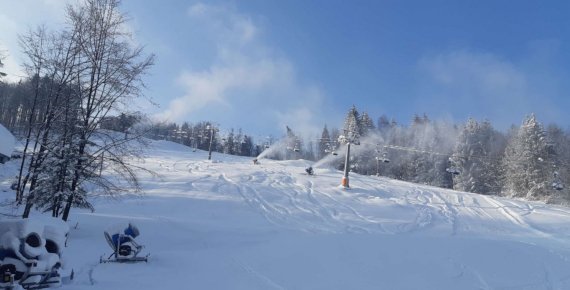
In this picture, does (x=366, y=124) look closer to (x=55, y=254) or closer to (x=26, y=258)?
(x=55, y=254)

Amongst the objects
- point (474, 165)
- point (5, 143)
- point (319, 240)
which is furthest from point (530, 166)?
point (5, 143)

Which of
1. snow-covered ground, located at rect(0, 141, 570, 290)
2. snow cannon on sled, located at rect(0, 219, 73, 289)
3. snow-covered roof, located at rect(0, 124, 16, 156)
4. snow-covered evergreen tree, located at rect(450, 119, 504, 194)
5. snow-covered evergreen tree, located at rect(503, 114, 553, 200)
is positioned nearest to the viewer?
snow-covered roof, located at rect(0, 124, 16, 156)

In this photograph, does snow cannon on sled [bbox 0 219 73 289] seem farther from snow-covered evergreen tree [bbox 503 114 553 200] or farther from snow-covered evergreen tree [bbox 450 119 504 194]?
snow-covered evergreen tree [bbox 450 119 504 194]

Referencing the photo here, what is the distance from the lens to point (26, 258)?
786 cm

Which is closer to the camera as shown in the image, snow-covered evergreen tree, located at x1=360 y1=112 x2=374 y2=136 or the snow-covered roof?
the snow-covered roof

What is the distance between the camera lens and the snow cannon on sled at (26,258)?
770cm

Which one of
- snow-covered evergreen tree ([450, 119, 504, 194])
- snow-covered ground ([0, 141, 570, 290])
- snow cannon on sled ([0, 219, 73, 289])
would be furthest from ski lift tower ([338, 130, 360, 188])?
snow cannon on sled ([0, 219, 73, 289])

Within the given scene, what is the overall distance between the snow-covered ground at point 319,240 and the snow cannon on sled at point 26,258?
3.73ft

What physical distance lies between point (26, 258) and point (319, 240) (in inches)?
473

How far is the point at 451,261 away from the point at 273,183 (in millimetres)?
23723

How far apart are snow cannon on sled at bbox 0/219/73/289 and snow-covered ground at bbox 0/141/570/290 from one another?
114 centimetres

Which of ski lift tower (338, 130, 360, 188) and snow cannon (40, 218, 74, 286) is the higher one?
ski lift tower (338, 130, 360, 188)

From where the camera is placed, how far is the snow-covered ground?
12117 mm

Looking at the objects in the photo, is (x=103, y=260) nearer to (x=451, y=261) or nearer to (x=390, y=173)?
(x=451, y=261)
